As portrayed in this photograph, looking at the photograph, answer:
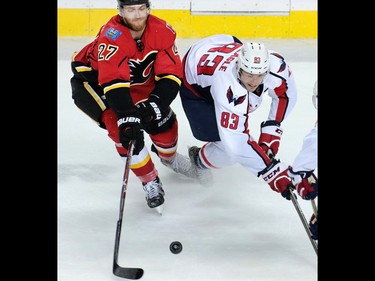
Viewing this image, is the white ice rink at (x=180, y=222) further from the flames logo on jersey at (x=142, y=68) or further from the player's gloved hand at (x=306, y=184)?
the flames logo on jersey at (x=142, y=68)

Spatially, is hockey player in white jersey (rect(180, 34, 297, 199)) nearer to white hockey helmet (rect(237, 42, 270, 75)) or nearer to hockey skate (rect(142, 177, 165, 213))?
white hockey helmet (rect(237, 42, 270, 75))

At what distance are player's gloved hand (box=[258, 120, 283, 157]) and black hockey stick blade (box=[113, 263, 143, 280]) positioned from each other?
3.35ft

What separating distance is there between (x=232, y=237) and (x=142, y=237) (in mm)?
350

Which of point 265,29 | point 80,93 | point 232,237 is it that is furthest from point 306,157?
point 265,29

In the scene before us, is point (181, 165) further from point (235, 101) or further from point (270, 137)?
point (235, 101)

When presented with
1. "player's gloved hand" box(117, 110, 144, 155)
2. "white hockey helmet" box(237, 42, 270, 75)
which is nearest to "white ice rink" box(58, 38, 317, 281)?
"player's gloved hand" box(117, 110, 144, 155)

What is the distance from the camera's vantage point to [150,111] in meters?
3.44

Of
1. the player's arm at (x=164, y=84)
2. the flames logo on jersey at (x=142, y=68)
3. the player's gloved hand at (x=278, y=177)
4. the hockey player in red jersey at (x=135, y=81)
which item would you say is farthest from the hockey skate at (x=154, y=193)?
the player's gloved hand at (x=278, y=177)

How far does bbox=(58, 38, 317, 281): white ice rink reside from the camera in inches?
122

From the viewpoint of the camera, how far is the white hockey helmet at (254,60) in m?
3.34

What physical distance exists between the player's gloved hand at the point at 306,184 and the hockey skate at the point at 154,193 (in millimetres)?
667
